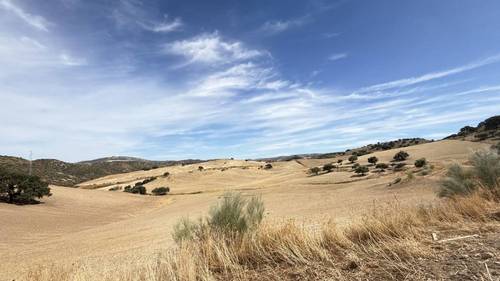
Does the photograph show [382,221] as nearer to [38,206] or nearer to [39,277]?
[39,277]

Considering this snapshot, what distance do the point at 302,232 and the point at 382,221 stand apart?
4.32 feet

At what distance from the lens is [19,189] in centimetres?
3259

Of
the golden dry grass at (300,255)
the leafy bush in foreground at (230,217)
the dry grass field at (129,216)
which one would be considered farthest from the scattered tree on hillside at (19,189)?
the golden dry grass at (300,255)

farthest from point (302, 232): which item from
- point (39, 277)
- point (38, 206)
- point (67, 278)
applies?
point (38, 206)

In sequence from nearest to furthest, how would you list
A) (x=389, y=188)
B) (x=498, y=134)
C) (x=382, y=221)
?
1. (x=382, y=221)
2. (x=389, y=188)
3. (x=498, y=134)

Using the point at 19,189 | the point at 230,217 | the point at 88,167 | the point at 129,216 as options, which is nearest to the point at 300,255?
the point at 230,217

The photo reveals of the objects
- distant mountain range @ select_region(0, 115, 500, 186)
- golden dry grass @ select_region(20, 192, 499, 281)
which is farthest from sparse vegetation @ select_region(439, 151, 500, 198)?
distant mountain range @ select_region(0, 115, 500, 186)

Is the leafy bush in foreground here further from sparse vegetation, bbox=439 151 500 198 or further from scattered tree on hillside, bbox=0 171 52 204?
scattered tree on hillside, bbox=0 171 52 204

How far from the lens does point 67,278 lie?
5.61 m

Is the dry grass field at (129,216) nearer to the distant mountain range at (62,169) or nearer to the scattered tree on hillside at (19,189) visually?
the scattered tree on hillside at (19,189)

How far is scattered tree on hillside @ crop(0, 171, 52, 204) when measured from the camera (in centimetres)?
3156

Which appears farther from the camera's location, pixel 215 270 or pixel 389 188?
pixel 389 188

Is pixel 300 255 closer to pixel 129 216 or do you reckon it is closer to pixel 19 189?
pixel 129 216

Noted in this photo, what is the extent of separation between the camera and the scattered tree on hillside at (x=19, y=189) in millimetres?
31562
